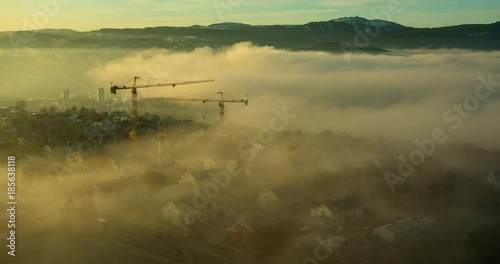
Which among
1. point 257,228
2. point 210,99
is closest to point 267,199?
point 257,228

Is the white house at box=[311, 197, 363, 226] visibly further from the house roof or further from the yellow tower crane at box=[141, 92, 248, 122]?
the yellow tower crane at box=[141, 92, 248, 122]

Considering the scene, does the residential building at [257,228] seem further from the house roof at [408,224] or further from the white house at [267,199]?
the house roof at [408,224]

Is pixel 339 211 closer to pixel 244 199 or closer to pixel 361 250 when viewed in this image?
pixel 361 250

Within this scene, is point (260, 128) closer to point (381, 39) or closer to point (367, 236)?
point (381, 39)

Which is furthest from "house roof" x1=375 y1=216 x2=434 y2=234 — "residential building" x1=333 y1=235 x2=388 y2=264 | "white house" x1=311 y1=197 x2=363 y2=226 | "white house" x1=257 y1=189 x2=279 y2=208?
"white house" x1=257 y1=189 x2=279 y2=208

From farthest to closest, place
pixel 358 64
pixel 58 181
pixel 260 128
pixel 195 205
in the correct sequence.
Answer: pixel 358 64
pixel 260 128
pixel 58 181
pixel 195 205

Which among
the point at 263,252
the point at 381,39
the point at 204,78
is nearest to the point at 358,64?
the point at 381,39
